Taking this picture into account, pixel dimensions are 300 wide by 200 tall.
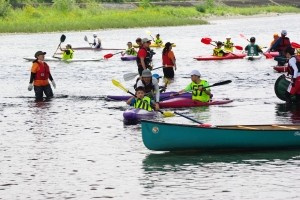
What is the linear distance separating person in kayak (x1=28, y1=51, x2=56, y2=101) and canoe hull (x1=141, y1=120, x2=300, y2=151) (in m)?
8.99

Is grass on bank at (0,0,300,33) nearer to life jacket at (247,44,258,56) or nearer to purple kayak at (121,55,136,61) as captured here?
purple kayak at (121,55,136,61)

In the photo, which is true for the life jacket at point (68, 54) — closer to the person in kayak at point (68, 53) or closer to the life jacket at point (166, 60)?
the person in kayak at point (68, 53)

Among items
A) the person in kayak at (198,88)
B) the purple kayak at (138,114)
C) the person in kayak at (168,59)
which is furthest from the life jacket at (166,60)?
the purple kayak at (138,114)

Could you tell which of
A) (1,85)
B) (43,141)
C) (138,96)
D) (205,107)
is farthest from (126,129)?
(1,85)

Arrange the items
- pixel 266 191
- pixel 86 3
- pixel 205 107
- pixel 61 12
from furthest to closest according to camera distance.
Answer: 1. pixel 86 3
2. pixel 61 12
3. pixel 205 107
4. pixel 266 191

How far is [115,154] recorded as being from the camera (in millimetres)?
16562

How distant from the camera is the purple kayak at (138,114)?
63.7ft

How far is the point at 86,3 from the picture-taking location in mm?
91125

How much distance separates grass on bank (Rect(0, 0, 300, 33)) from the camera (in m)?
71.2

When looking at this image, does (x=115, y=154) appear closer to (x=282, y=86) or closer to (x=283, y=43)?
(x=282, y=86)

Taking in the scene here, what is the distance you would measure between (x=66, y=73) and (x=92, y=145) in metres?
18.5

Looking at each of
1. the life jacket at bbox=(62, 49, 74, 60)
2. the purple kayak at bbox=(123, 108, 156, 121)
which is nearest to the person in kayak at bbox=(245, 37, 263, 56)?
the life jacket at bbox=(62, 49, 74, 60)

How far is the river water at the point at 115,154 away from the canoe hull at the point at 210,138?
22 centimetres

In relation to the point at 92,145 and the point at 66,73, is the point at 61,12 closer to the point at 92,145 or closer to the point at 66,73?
the point at 66,73
